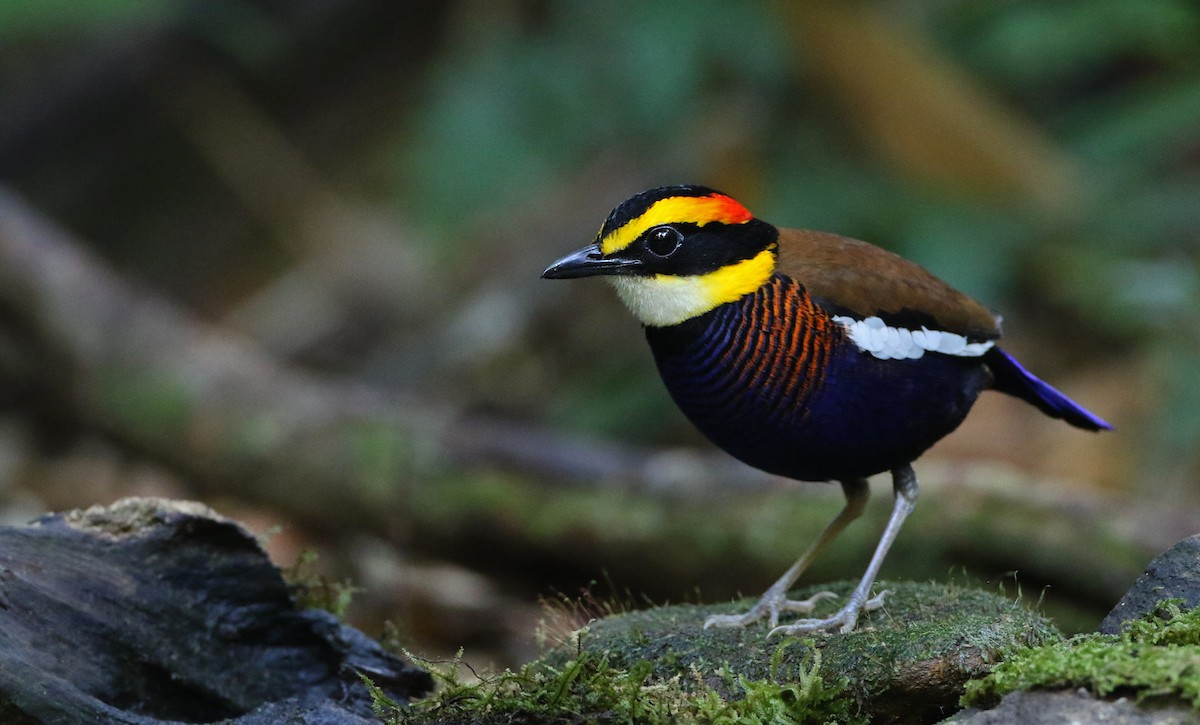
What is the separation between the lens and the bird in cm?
367

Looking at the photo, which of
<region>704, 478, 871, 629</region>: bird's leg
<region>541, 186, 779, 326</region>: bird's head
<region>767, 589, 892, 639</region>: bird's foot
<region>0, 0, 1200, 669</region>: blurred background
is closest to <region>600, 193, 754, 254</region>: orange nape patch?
<region>541, 186, 779, 326</region>: bird's head

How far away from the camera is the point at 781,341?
3686 mm

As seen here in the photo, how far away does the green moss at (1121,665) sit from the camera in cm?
267

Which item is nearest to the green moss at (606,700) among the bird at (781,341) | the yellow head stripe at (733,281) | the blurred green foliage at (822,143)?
the bird at (781,341)

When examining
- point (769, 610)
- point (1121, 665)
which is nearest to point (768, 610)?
point (769, 610)

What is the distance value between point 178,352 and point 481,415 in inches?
71.9

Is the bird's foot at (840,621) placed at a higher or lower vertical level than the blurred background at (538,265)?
lower

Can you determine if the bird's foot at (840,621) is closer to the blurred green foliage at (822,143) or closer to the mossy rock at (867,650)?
the mossy rock at (867,650)

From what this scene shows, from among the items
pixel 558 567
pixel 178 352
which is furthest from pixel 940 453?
pixel 178 352

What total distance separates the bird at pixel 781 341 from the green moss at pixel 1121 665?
0.74 m

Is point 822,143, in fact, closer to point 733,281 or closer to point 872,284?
point 872,284

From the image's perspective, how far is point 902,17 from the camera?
9102 mm

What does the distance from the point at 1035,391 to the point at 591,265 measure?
1557 mm

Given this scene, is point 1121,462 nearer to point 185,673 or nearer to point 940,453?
point 940,453
